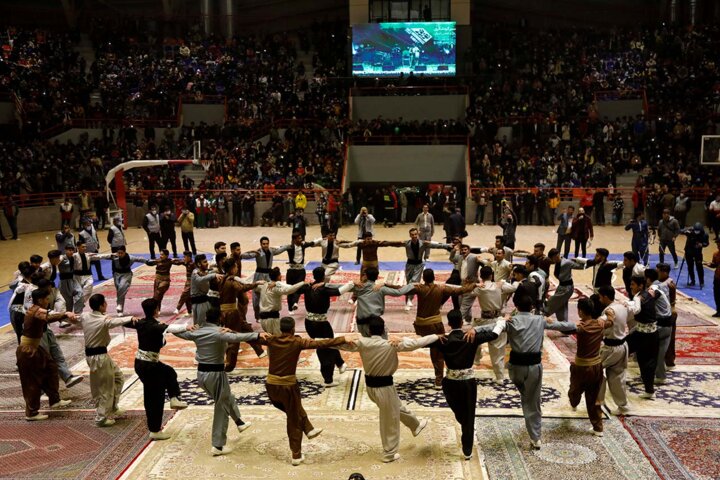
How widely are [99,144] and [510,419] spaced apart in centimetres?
2822

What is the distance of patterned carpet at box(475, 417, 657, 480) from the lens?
783 centimetres

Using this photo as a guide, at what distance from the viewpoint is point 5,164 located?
28859 millimetres

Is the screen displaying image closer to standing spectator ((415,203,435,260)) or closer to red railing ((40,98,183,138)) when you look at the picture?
red railing ((40,98,183,138))

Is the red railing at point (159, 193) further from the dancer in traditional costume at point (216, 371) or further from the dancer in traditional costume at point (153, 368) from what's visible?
the dancer in traditional costume at point (216, 371)

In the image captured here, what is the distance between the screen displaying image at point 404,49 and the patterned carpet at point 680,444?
29689mm

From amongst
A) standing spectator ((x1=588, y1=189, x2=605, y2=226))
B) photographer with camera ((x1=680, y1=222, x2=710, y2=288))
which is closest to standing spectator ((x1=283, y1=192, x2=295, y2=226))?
standing spectator ((x1=588, y1=189, x2=605, y2=226))

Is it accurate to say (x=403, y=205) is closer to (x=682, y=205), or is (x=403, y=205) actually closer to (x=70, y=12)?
(x=682, y=205)

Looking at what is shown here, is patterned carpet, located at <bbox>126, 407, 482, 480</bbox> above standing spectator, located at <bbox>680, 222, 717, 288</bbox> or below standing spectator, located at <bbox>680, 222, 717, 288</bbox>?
below

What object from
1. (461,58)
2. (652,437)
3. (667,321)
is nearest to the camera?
(652,437)

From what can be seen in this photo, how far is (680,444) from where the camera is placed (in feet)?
28.0

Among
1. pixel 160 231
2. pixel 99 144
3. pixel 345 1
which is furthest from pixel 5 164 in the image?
pixel 345 1

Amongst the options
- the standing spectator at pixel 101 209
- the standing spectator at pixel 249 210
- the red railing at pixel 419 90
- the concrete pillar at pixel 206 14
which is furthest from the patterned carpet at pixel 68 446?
the concrete pillar at pixel 206 14

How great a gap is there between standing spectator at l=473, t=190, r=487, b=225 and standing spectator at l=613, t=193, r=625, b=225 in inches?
202

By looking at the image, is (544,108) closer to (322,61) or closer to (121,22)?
(322,61)
